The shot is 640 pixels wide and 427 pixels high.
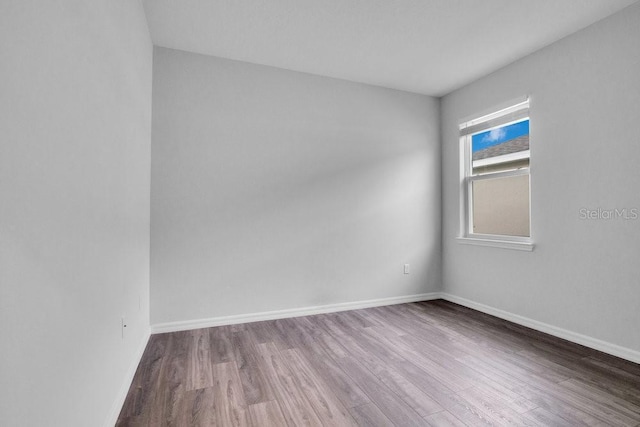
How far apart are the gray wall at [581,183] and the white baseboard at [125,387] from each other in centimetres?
330

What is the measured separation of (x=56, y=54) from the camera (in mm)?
983

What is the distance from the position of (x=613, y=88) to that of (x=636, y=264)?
1.32 metres

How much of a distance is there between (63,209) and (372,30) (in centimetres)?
254

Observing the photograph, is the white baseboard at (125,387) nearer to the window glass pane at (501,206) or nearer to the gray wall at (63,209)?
the gray wall at (63,209)

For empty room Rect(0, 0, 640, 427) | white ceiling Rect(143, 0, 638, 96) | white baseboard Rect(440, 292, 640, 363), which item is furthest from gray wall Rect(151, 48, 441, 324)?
white baseboard Rect(440, 292, 640, 363)

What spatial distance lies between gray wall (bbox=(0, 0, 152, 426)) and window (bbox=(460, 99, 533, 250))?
3.32m

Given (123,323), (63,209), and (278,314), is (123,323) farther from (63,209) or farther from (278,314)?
(278,314)

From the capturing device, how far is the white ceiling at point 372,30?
232 centimetres

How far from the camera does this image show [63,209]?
104cm

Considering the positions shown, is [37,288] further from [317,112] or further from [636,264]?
[636,264]

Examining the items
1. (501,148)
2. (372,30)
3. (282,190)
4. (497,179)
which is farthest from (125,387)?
(501,148)

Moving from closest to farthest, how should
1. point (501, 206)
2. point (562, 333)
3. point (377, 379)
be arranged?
point (377, 379), point (562, 333), point (501, 206)

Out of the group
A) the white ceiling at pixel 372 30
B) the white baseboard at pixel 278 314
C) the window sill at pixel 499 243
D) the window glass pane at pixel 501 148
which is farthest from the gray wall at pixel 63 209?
the window glass pane at pixel 501 148

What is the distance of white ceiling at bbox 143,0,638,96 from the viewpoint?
232 centimetres
